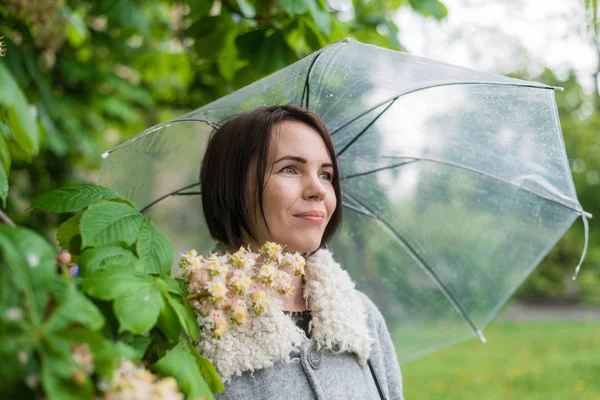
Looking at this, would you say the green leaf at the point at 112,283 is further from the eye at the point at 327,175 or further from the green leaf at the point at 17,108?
the eye at the point at 327,175

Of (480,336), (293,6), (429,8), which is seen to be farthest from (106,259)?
(429,8)

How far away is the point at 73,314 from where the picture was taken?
823 millimetres

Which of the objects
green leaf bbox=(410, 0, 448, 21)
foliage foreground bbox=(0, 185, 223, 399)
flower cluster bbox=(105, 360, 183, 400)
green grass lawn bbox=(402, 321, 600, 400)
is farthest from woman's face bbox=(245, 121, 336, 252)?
green grass lawn bbox=(402, 321, 600, 400)

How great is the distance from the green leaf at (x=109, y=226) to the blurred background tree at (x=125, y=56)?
0.60ft

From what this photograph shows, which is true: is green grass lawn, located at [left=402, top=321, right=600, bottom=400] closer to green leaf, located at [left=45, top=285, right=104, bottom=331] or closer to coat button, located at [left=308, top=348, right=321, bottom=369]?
coat button, located at [left=308, top=348, right=321, bottom=369]

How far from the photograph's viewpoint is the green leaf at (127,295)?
1.01m

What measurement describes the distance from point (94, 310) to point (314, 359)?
3.04ft

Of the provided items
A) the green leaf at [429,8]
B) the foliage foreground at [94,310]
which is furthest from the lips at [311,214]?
the green leaf at [429,8]

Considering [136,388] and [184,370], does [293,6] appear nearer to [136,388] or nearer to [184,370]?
[184,370]

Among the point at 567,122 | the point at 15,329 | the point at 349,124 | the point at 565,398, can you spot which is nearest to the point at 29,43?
the point at 349,124

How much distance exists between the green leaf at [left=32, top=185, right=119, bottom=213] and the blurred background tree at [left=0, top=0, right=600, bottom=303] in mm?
88

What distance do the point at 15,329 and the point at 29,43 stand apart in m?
2.31

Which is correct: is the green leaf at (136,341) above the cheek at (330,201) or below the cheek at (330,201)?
above

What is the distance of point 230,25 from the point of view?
267cm
